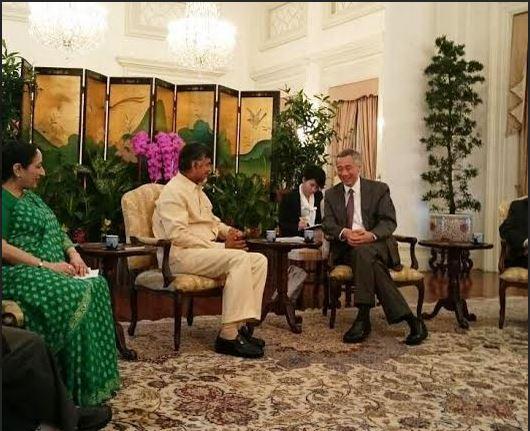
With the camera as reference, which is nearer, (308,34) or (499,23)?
(499,23)

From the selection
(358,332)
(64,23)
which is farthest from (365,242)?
(64,23)

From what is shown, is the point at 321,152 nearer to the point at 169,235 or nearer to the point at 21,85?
the point at 21,85

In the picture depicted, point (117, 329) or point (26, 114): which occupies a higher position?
point (26, 114)

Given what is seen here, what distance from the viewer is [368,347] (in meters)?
3.83

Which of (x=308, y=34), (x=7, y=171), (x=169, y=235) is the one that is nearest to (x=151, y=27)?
(x=308, y=34)

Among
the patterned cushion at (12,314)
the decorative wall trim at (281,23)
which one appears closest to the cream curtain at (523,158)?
the decorative wall trim at (281,23)

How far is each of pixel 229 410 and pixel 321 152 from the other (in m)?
5.74

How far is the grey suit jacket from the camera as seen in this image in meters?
4.32

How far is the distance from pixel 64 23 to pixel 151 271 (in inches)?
230

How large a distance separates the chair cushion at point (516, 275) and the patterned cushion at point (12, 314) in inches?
131

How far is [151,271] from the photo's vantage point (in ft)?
12.7

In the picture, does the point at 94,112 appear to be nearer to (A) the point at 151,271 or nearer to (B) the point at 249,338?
(A) the point at 151,271

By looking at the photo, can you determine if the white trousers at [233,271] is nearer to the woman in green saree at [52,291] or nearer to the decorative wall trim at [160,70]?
the woman in green saree at [52,291]

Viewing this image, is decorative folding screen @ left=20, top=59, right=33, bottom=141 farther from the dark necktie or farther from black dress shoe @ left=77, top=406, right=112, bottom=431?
black dress shoe @ left=77, top=406, right=112, bottom=431
